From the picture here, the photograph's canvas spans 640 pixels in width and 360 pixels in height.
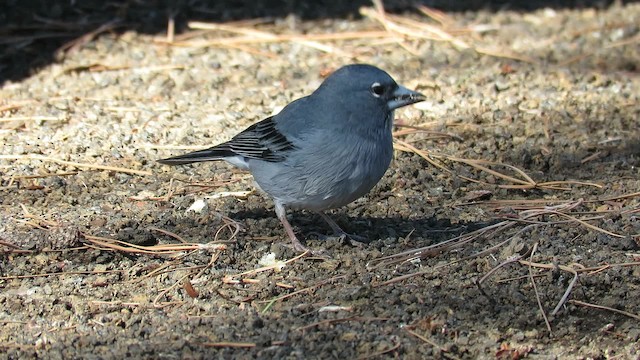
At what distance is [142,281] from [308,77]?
285cm

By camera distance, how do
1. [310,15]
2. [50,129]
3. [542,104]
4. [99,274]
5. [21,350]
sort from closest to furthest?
1. [21,350]
2. [99,274]
3. [50,129]
4. [542,104]
5. [310,15]

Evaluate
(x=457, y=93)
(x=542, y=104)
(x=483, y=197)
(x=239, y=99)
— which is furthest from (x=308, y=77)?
(x=483, y=197)

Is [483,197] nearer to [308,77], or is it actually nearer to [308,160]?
[308,160]

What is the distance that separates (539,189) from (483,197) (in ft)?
1.07

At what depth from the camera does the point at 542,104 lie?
20.7ft

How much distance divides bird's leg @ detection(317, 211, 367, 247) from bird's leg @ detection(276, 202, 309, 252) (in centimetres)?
21

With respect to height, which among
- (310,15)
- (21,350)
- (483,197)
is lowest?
(21,350)

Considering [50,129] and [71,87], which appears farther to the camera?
[71,87]

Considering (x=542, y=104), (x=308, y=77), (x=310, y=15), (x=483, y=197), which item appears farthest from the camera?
(x=310, y=15)

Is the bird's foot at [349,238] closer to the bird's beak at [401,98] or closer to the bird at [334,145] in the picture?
the bird at [334,145]

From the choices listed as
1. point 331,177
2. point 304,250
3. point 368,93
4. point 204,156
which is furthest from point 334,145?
point 204,156

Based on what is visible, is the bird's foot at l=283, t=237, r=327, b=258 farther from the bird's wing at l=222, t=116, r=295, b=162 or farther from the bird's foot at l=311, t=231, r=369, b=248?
the bird's wing at l=222, t=116, r=295, b=162

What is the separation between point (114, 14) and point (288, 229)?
367cm

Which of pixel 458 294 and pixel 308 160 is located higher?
pixel 308 160
